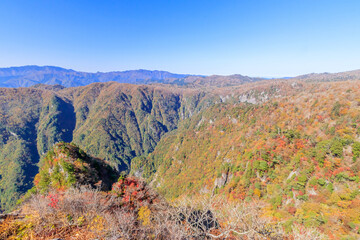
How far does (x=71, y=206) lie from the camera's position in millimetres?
10219

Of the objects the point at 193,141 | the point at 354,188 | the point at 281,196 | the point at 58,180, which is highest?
the point at 354,188

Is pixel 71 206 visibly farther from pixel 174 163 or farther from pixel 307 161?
pixel 174 163

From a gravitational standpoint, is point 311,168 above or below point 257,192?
above

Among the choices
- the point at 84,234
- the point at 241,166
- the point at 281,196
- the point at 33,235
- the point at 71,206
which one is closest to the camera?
the point at 33,235

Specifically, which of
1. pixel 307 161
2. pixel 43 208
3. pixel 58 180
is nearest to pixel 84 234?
pixel 43 208

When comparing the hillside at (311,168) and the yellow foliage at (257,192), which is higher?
the hillside at (311,168)

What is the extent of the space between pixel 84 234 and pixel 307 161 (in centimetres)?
4404

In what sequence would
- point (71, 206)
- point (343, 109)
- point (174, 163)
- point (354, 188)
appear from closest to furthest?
point (71, 206)
point (354, 188)
point (343, 109)
point (174, 163)

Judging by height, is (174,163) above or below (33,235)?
below

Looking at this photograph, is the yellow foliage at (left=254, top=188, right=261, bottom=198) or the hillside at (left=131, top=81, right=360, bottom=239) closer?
the hillside at (left=131, top=81, right=360, bottom=239)

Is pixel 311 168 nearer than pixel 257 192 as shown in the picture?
Yes

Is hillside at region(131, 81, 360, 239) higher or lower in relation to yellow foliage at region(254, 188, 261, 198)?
higher

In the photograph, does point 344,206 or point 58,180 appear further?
point 58,180

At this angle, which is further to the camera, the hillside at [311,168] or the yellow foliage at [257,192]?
the yellow foliage at [257,192]
